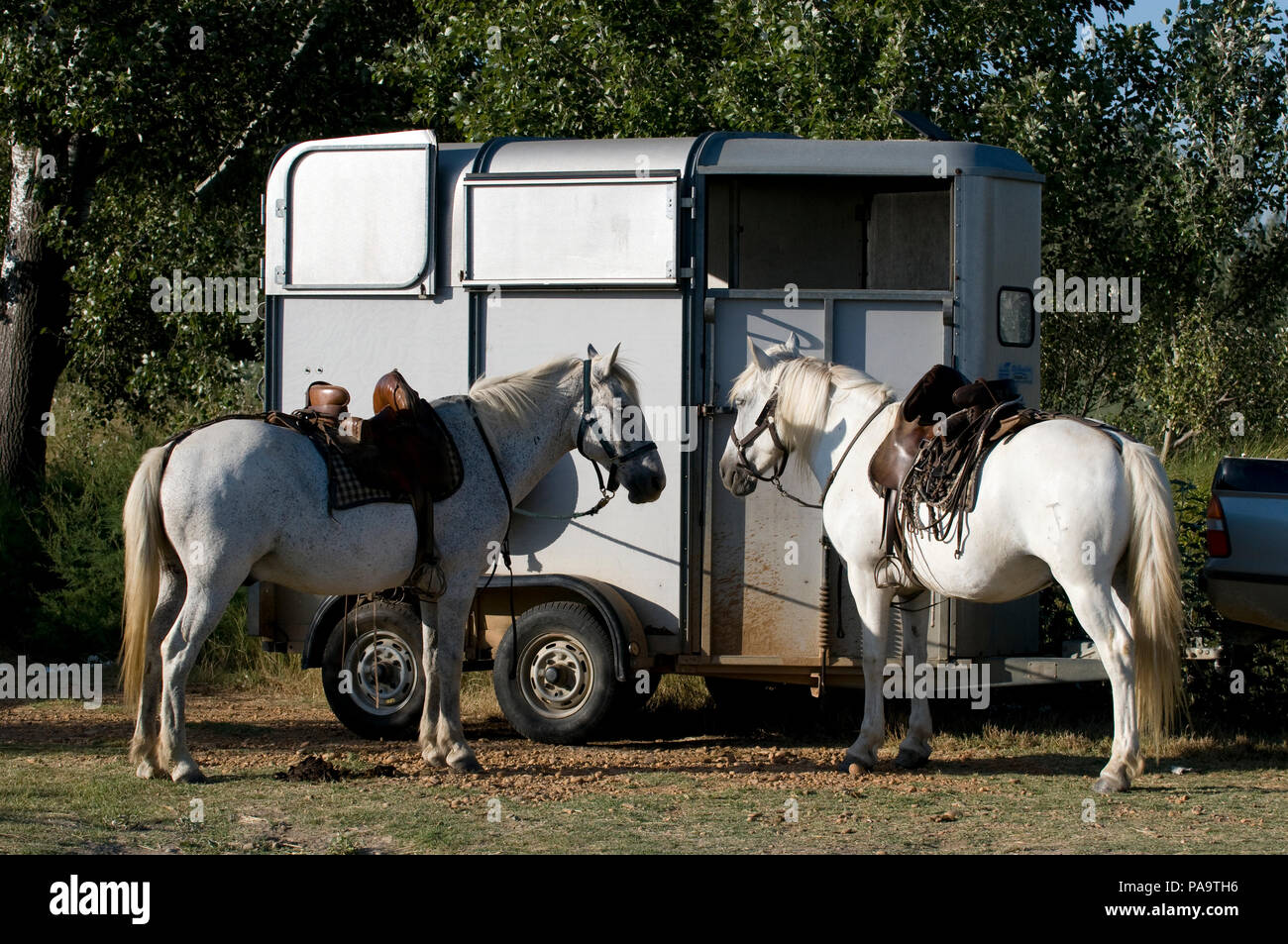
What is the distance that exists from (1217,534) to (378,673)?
16.1 feet

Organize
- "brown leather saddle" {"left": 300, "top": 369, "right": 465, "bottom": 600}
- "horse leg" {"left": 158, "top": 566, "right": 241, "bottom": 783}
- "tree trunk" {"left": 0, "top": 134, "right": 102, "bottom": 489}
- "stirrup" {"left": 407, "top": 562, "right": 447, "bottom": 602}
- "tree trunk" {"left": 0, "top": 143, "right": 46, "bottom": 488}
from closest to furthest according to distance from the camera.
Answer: "horse leg" {"left": 158, "top": 566, "right": 241, "bottom": 783} < "brown leather saddle" {"left": 300, "top": 369, "right": 465, "bottom": 600} < "stirrup" {"left": 407, "top": 562, "right": 447, "bottom": 602} < "tree trunk" {"left": 0, "top": 134, "right": 102, "bottom": 489} < "tree trunk" {"left": 0, "top": 143, "right": 46, "bottom": 488}

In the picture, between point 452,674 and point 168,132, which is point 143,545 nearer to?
point 452,674

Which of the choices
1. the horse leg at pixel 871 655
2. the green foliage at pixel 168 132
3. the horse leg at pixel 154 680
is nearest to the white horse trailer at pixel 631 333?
the horse leg at pixel 871 655

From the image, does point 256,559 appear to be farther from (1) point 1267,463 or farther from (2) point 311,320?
(1) point 1267,463

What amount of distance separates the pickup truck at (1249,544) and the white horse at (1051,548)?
0.91 meters

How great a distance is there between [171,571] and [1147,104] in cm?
1106

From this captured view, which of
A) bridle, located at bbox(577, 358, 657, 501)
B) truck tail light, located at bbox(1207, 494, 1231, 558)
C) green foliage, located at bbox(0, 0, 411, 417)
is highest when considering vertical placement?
green foliage, located at bbox(0, 0, 411, 417)

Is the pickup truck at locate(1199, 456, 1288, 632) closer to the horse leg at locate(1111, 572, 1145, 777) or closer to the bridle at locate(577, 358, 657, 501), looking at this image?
the horse leg at locate(1111, 572, 1145, 777)

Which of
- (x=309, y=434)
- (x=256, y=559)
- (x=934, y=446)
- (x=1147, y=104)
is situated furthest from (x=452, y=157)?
(x=1147, y=104)

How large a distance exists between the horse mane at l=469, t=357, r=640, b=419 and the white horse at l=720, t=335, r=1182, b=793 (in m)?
0.74

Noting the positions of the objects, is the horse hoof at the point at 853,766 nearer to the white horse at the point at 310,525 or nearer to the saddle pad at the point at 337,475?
the white horse at the point at 310,525

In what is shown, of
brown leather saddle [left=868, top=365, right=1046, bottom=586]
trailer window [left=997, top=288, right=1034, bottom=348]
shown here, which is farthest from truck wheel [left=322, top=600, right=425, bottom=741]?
trailer window [left=997, top=288, right=1034, bottom=348]

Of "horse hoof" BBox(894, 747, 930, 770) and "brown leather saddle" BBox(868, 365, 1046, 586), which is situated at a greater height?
"brown leather saddle" BBox(868, 365, 1046, 586)

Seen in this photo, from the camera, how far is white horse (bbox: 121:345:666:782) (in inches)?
264
